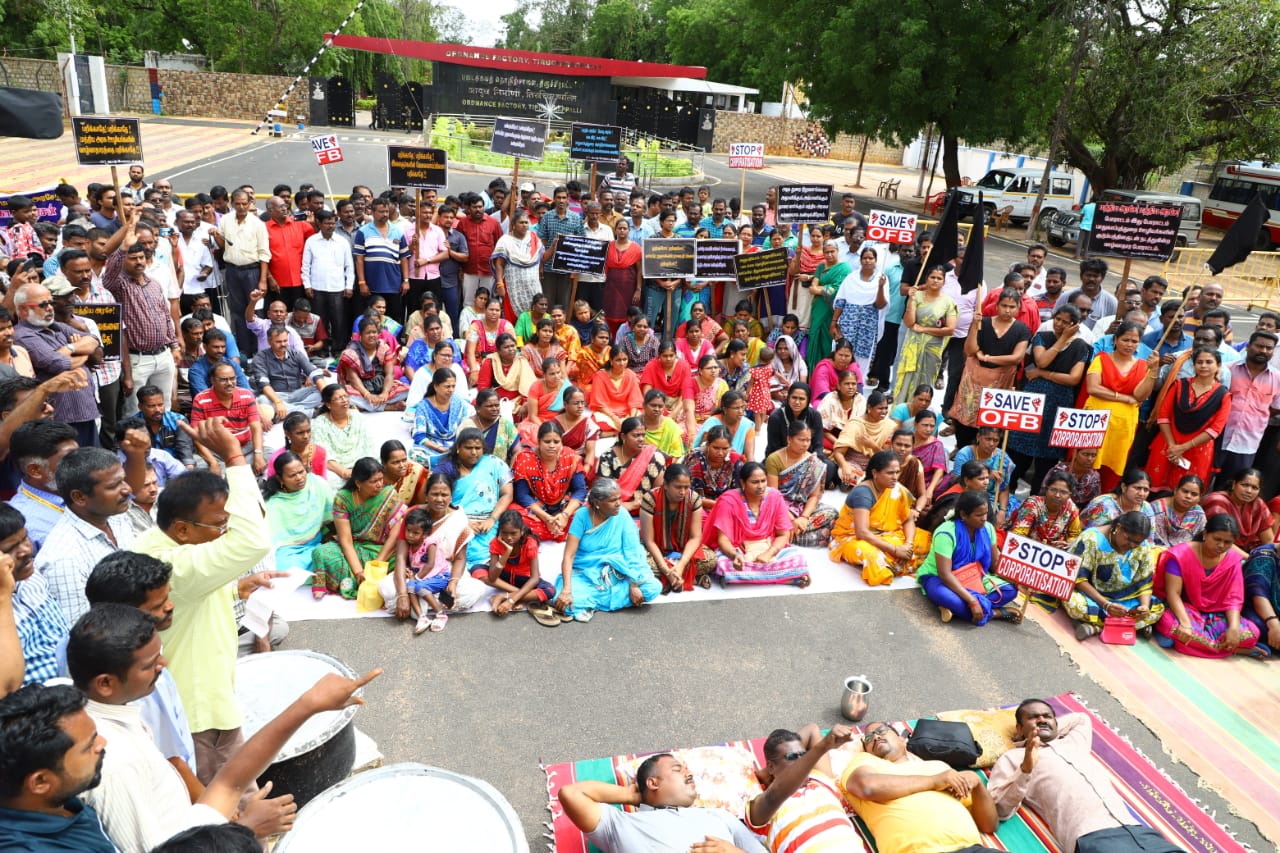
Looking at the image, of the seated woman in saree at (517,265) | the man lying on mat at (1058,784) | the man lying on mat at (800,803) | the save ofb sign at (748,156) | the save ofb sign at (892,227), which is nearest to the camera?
the man lying on mat at (800,803)

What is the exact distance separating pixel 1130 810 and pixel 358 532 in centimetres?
477

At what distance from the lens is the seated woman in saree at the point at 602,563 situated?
19.1ft

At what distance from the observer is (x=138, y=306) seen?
713cm

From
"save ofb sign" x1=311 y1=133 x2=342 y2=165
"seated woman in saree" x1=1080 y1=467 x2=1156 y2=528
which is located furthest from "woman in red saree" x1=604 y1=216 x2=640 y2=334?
"seated woman in saree" x1=1080 y1=467 x2=1156 y2=528

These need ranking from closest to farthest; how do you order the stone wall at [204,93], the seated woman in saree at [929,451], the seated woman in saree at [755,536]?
1. the seated woman in saree at [755,536]
2. the seated woman in saree at [929,451]
3. the stone wall at [204,93]

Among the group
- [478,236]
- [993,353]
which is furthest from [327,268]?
[993,353]

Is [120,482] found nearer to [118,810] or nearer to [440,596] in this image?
[118,810]

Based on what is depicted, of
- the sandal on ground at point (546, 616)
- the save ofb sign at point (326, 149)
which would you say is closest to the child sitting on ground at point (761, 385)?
the sandal on ground at point (546, 616)

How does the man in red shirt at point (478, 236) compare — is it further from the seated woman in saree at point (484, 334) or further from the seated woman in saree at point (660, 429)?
the seated woman in saree at point (660, 429)

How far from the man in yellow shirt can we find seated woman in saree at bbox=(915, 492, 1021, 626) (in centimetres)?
457

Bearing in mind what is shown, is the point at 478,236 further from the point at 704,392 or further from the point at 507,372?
the point at 704,392

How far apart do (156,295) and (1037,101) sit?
23808 millimetres

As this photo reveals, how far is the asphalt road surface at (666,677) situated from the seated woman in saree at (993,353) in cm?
227

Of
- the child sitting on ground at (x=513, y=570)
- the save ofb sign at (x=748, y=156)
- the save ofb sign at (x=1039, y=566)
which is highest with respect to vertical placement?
the save ofb sign at (x=748, y=156)
